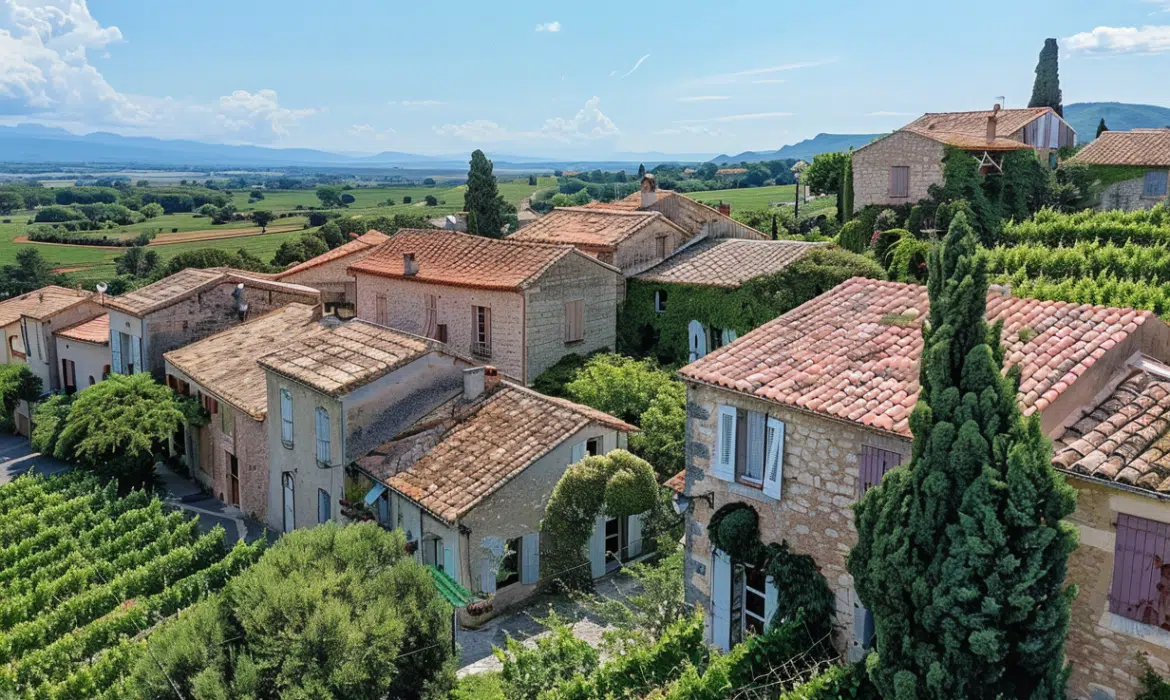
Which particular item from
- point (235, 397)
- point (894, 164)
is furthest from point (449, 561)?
point (894, 164)

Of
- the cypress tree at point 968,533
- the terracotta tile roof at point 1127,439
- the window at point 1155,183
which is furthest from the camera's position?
the window at point 1155,183

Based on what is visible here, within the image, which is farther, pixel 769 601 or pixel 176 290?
pixel 176 290

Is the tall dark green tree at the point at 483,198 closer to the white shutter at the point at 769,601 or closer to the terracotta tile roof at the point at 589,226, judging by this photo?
the terracotta tile roof at the point at 589,226

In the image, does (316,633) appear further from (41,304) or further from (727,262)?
(41,304)

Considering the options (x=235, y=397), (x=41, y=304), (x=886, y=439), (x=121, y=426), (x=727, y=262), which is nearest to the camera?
(x=886, y=439)

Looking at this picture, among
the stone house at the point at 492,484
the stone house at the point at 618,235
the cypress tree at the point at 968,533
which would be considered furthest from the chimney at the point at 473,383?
the cypress tree at the point at 968,533

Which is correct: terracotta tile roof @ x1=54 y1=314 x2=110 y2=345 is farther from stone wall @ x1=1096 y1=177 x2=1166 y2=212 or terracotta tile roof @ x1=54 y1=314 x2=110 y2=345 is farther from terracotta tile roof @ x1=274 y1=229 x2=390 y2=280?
stone wall @ x1=1096 y1=177 x2=1166 y2=212
